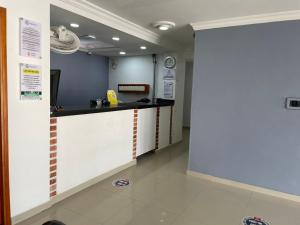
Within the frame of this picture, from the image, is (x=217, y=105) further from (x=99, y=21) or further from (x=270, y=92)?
(x=99, y=21)

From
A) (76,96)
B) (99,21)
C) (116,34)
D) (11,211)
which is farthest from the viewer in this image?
(76,96)

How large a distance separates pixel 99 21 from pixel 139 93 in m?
2.82

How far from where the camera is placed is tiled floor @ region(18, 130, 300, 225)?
219 centimetres

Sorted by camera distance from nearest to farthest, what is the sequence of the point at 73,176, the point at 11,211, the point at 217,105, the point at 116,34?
1. the point at 11,211
2. the point at 73,176
3. the point at 217,105
4. the point at 116,34

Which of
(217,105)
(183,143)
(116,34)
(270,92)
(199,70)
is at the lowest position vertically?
(183,143)

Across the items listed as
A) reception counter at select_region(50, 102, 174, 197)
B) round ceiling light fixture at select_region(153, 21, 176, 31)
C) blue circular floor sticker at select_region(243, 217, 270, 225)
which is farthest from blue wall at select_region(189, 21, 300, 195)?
reception counter at select_region(50, 102, 174, 197)

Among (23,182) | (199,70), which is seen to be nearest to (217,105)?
(199,70)

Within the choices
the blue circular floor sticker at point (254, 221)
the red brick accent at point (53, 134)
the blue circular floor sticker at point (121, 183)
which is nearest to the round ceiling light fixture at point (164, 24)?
the red brick accent at point (53, 134)

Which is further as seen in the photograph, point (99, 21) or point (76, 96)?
point (76, 96)

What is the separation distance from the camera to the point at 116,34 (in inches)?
135

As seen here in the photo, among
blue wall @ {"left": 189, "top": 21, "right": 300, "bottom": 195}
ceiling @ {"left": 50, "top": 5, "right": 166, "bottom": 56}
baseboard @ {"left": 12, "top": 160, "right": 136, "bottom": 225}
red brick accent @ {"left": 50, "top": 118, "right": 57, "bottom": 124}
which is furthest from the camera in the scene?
blue wall @ {"left": 189, "top": 21, "right": 300, "bottom": 195}

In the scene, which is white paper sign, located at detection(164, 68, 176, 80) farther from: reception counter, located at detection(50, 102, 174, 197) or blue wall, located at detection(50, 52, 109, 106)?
blue wall, located at detection(50, 52, 109, 106)

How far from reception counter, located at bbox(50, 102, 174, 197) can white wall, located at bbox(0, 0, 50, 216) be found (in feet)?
0.39

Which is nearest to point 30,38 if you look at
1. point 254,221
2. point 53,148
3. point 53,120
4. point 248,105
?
point 53,120
